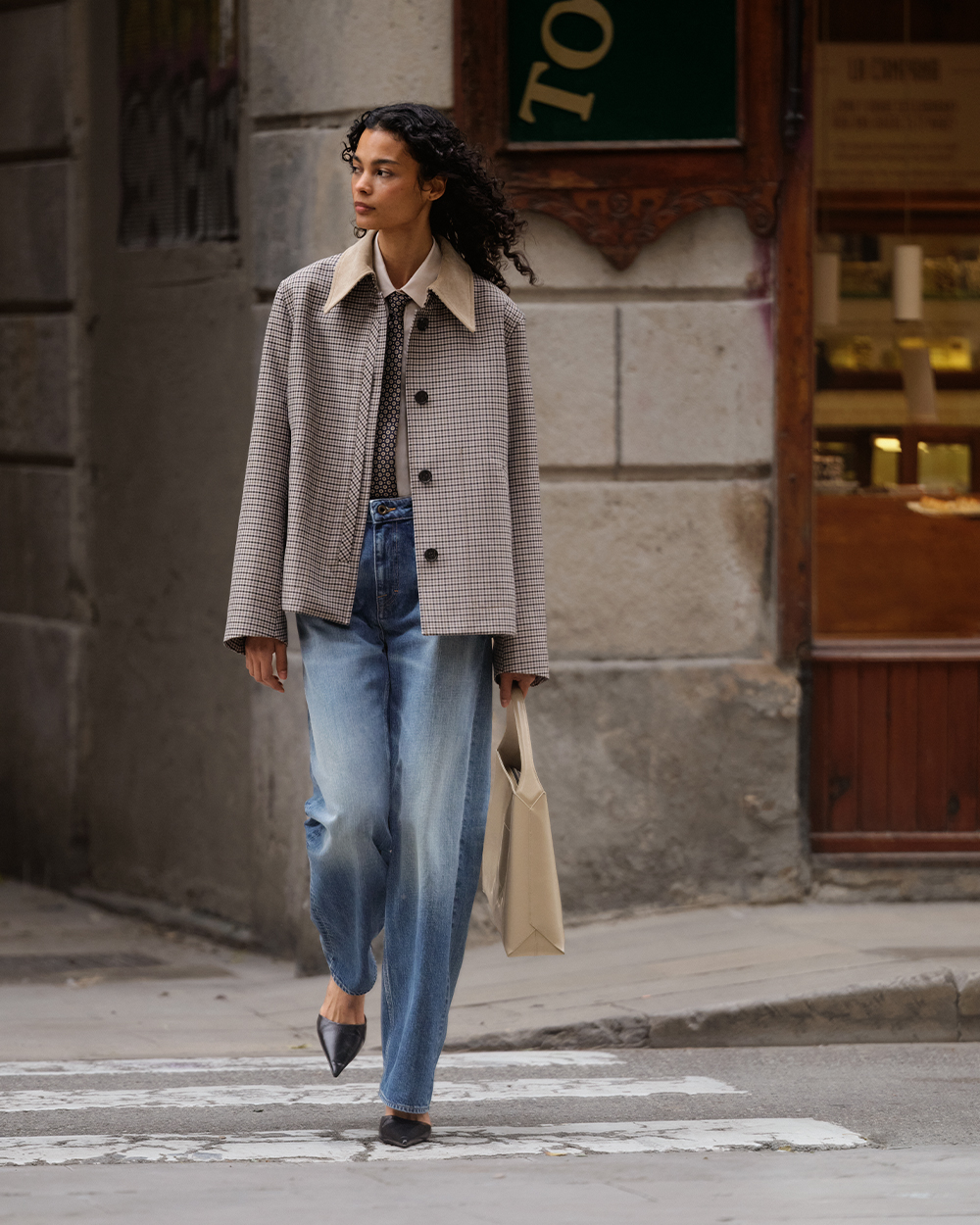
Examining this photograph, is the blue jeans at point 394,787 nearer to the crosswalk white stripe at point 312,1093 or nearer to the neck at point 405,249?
the neck at point 405,249

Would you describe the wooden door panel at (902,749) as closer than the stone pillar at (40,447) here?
Yes

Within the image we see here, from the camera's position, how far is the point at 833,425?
23.3 feet

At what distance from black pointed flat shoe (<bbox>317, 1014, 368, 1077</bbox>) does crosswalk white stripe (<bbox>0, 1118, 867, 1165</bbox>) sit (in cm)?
16

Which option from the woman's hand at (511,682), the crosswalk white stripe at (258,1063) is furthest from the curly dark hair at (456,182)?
the crosswalk white stripe at (258,1063)

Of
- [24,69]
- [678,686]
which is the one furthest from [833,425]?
[24,69]

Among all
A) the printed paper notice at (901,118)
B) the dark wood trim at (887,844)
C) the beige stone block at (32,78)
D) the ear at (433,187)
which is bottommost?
the dark wood trim at (887,844)

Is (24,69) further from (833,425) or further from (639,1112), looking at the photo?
(639,1112)

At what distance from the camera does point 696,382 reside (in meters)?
6.86

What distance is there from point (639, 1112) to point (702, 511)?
2779mm

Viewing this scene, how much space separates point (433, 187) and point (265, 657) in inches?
42.2

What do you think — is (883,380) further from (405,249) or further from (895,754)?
(405,249)

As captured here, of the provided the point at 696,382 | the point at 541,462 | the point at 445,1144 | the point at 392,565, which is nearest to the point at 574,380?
the point at 541,462

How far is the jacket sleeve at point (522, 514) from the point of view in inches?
168

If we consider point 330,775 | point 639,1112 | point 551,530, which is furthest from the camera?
point 551,530
